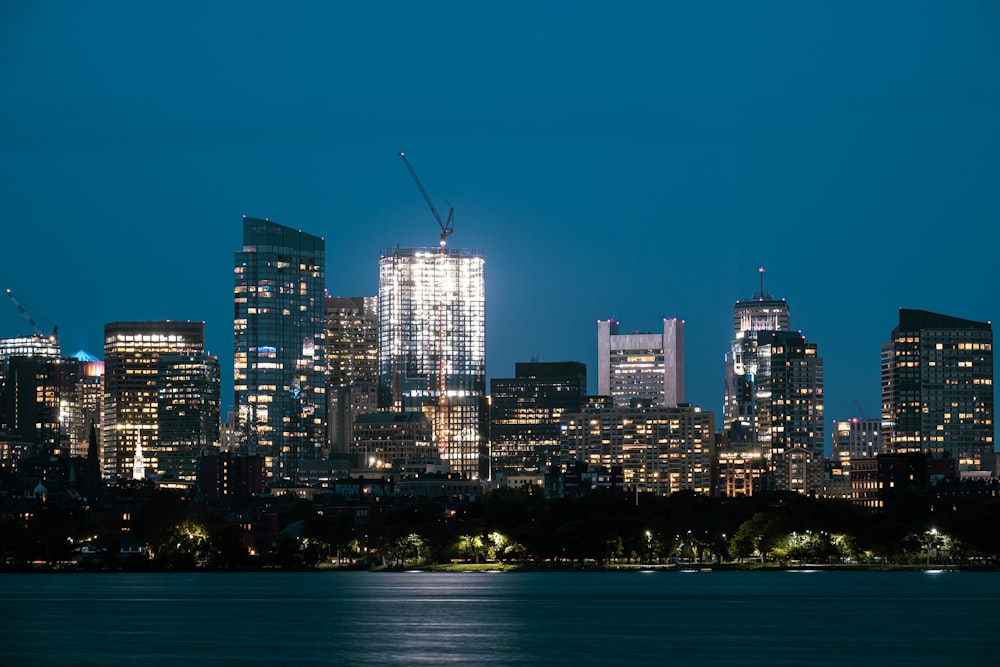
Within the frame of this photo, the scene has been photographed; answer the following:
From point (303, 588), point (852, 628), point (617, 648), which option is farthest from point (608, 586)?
point (617, 648)

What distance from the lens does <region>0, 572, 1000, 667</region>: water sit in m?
115

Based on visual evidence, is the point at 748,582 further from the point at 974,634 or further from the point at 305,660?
the point at 305,660

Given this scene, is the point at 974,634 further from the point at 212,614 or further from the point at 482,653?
the point at 212,614

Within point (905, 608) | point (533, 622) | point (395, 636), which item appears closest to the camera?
point (395, 636)

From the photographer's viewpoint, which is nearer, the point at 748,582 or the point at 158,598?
the point at 158,598

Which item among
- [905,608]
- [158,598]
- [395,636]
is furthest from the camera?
[158,598]

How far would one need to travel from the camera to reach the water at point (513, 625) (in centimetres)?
11531

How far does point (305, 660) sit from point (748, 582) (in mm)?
89133

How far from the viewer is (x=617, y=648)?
391 feet

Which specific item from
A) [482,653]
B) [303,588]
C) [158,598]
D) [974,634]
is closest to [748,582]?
[303,588]

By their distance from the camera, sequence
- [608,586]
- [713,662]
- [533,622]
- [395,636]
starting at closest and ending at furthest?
1. [713,662]
2. [395,636]
3. [533,622]
4. [608,586]

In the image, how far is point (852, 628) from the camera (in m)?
132

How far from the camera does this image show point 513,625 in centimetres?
13762

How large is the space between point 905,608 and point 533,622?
90.0ft
